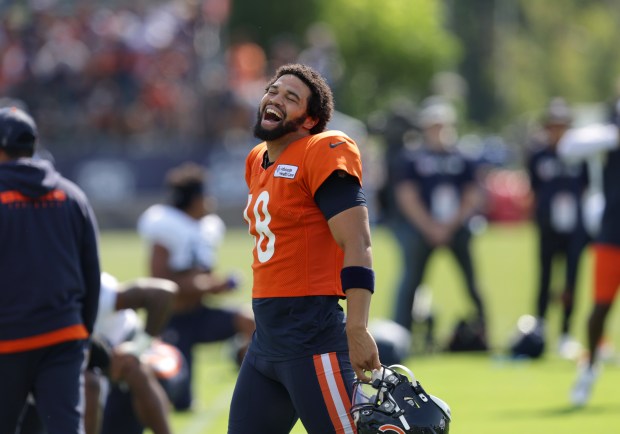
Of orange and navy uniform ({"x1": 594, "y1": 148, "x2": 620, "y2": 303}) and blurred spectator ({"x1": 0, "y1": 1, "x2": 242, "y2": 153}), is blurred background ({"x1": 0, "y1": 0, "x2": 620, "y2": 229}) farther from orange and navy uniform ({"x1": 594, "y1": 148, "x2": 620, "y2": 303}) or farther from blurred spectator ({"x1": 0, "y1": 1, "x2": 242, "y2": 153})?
orange and navy uniform ({"x1": 594, "y1": 148, "x2": 620, "y2": 303})

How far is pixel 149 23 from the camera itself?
28203 mm

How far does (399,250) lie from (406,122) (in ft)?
4.47

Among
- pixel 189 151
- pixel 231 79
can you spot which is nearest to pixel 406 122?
pixel 189 151

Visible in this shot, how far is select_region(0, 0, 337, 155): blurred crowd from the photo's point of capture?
26844 mm

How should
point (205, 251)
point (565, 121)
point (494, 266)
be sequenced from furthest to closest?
point (494, 266)
point (565, 121)
point (205, 251)

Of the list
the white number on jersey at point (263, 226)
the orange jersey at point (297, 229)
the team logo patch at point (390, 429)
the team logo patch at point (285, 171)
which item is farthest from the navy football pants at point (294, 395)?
the team logo patch at point (285, 171)

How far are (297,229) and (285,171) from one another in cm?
23

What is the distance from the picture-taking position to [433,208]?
12.7 m

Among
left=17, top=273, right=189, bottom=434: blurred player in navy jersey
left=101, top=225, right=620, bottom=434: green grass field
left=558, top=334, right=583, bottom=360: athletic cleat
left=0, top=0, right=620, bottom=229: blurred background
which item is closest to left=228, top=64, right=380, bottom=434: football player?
left=17, top=273, right=189, bottom=434: blurred player in navy jersey

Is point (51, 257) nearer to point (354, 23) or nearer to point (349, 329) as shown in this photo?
point (349, 329)

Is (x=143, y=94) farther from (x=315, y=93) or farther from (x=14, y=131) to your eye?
(x=315, y=93)

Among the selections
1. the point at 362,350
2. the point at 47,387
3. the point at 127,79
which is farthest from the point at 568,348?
the point at 127,79

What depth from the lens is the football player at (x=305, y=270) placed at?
5004 millimetres

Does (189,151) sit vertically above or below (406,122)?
below
